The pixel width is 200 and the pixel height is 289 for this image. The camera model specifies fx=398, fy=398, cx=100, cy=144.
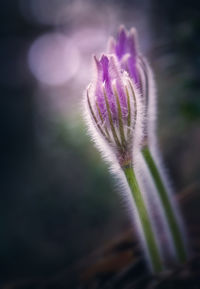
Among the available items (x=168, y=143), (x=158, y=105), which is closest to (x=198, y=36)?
(x=158, y=105)

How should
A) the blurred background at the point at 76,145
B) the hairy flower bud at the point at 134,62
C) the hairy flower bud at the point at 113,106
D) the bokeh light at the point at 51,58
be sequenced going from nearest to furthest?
the hairy flower bud at the point at 113,106 < the hairy flower bud at the point at 134,62 < the blurred background at the point at 76,145 < the bokeh light at the point at 51,58

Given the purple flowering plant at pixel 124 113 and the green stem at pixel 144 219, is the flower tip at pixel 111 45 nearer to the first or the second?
the purple flowering plant at pixel 124 113

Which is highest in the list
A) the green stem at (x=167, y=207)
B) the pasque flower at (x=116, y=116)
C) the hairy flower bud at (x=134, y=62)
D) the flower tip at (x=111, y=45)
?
the flower tip at (x=111, y=45)

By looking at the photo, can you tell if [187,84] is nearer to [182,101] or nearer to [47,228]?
[182,101]

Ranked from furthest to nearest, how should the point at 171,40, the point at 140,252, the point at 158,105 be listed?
→ the point at 158,105 < the point at 171,40 < the point at 140,252

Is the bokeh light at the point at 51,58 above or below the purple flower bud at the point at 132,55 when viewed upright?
above

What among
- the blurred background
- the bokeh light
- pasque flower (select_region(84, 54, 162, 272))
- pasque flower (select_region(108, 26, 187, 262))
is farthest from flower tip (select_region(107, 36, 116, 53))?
the bokeh light

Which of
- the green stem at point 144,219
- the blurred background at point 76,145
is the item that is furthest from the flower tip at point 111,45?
the green stem at point 144,219
